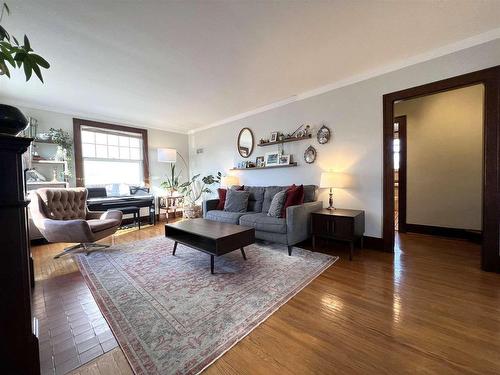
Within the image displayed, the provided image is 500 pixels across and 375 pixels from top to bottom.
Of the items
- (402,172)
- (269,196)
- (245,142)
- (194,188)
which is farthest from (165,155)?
(402,172)

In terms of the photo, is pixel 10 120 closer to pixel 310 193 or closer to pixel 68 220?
pixel 68 220

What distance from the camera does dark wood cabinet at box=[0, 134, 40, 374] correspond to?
0.83 metres

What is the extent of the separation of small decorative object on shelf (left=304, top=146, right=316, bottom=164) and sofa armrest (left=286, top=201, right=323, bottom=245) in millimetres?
881

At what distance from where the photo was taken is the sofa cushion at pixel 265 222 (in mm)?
2895

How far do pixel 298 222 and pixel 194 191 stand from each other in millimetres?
4038

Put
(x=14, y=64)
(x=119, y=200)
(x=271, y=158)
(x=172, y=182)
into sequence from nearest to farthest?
(x=14, y=64), (x=271, y=158), (x=119, y=200), (x=172, y=182)

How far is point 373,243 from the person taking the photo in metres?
3.05

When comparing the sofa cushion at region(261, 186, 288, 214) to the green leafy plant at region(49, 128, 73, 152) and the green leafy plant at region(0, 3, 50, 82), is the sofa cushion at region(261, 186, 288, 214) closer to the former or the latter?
the green leafy plant at region(0, 3, 50, 82)

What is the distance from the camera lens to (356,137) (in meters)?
3.16

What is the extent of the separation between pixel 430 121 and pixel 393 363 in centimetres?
406

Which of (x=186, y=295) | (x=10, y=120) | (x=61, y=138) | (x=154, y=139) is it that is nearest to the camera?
(x=10, y=120)

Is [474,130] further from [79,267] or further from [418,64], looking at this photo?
[79,267]

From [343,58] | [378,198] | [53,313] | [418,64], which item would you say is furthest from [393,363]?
[418,64]

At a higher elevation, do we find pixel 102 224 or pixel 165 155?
pixel 165 155
